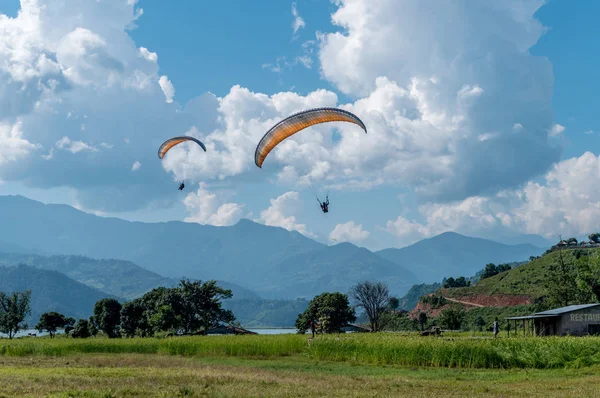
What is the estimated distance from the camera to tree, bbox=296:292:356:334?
94.8m

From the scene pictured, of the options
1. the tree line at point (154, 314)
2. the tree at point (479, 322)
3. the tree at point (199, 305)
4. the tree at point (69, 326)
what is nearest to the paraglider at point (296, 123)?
the tree line at point (154, 314)

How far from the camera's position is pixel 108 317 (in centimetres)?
10075

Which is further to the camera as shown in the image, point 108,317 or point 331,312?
point 108,317

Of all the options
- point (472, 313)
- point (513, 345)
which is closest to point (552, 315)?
point (513, 345)

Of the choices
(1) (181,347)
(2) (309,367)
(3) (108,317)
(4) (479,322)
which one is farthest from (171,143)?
(4) (479,322)

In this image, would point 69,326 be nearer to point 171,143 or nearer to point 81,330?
point 81,330

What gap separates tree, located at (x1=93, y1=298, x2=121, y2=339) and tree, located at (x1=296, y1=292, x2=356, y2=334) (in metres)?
31.2

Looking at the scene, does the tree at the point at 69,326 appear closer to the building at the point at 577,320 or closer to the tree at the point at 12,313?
the tree at the point at 12,313

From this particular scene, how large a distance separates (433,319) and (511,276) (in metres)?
23.7

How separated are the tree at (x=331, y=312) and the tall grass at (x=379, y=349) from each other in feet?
165

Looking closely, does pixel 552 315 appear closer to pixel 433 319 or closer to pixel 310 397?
pixel 310 397

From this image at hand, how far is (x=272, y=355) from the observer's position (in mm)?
40969

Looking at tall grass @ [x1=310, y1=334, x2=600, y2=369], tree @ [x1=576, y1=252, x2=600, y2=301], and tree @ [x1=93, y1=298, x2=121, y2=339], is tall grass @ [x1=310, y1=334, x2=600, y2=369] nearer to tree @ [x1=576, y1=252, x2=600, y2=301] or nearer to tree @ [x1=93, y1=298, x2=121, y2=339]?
tree @ [x1=576, y1=252, x2=600, y2=301]

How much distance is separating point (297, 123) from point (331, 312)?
211 ft
